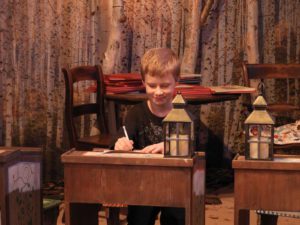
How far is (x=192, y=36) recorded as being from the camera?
18.4 ft

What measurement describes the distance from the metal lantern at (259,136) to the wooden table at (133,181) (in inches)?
9.1

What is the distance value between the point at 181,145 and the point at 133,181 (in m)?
0.24

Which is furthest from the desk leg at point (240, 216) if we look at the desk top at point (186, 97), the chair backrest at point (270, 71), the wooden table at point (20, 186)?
the chair backrest at point (270, 71)

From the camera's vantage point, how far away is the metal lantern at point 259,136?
255 cm

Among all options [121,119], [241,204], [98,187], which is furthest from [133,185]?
[121,119]

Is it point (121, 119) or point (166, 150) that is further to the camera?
point (121, 119)

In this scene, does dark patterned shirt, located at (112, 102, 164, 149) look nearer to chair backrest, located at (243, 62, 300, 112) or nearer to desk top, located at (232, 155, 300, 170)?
desk top, located at (232, 155, 300, 170)

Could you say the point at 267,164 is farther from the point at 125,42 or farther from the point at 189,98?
the point at 125,42

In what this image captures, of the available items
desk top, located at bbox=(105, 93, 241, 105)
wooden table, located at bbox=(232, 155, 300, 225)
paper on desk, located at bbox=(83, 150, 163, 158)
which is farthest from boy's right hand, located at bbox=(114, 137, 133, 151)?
desk top, located at bbox=(105, 93, 241, 105)

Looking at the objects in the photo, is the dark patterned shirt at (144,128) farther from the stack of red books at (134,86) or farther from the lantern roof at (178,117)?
the stack of red books at (134,86)

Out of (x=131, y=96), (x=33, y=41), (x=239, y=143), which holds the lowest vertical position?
(x=239, y=143)

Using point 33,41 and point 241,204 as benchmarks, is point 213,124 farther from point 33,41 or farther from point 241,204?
point 241,204

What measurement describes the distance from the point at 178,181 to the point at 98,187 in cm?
32

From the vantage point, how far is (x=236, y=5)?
221 inches
